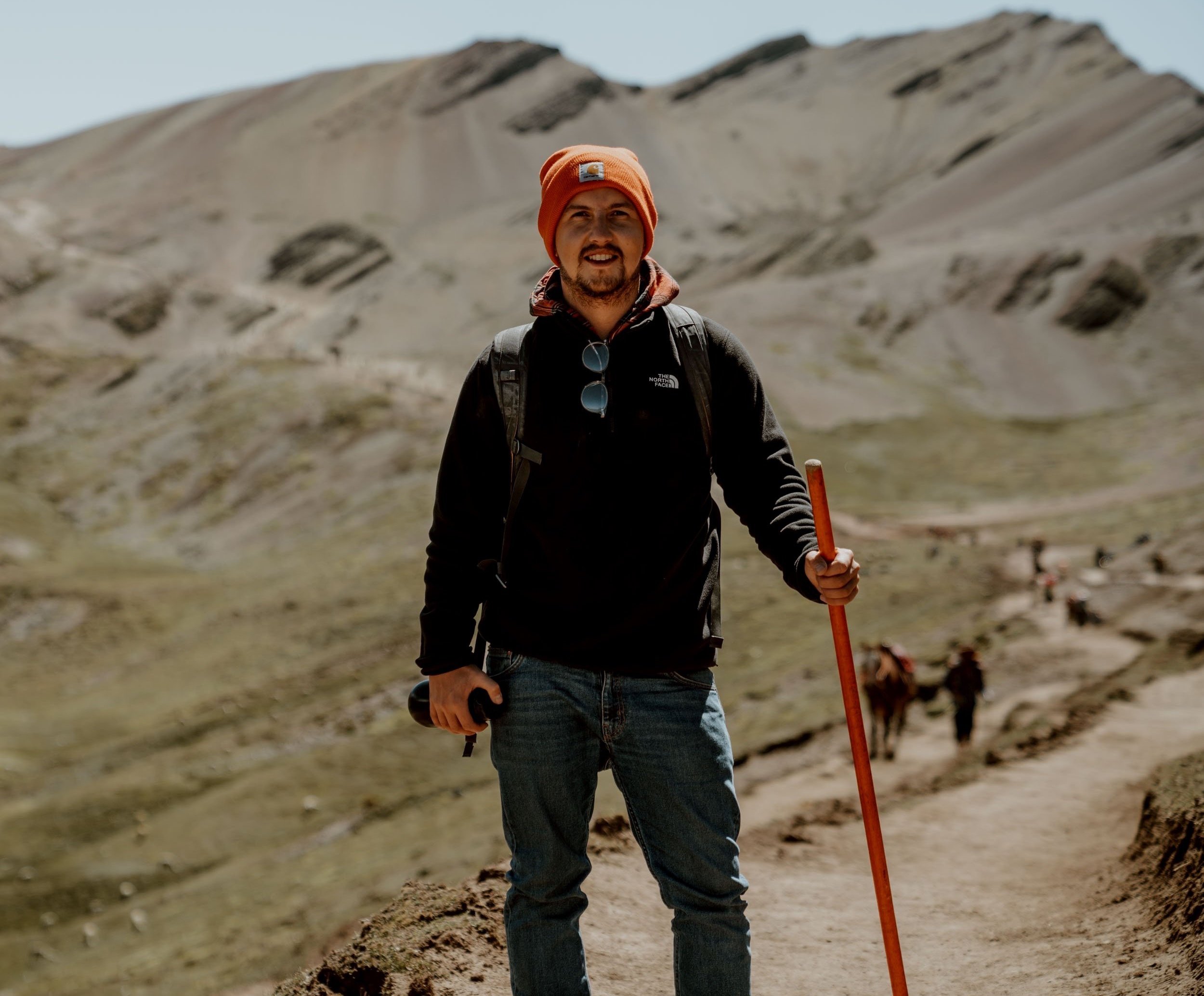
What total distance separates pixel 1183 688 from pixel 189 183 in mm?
84060

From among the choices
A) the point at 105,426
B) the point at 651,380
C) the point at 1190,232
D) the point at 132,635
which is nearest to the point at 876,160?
the point at 1190,232

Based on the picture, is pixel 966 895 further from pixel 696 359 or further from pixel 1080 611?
pixel 1080 611

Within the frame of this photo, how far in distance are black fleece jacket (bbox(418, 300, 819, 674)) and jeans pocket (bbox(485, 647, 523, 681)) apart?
3 cm

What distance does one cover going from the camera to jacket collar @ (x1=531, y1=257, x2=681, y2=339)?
3.03 meters

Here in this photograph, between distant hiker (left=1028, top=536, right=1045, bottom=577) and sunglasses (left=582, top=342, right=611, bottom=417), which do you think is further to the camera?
distant hiker (left=1028, top=536, right=1045, bottom=577)

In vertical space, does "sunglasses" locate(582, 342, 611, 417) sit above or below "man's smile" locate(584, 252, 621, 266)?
below

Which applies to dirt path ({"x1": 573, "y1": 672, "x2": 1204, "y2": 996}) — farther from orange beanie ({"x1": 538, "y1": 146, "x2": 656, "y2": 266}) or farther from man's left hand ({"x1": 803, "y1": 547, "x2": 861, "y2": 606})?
orange beanie ({"x1": 538, "y1": 146, "x2": 656, "y2": 266})

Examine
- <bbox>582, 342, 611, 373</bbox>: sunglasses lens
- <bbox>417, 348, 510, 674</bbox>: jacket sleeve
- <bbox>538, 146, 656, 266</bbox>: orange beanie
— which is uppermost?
<bbox>538, 146, 656, 266</bbox>: orange beanie

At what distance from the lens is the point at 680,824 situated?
286 cm

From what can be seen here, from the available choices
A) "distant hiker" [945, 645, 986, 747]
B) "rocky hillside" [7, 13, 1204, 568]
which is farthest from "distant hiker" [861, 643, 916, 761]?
"rocky hillside" [7, 13, 1204, 568]

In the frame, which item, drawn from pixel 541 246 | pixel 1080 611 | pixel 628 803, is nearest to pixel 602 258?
pixel 628 803

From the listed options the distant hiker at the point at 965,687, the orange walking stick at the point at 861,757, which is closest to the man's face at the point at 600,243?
the orange walking stick at the point at 861,757

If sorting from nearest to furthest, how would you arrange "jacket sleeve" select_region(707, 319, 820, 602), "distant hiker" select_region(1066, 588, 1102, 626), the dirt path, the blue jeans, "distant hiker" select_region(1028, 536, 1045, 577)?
the blue jeans < "jacket sleeve" select_region(707, 319, 820, 602) < the dirt path < "distant hiker" select_region(1066, 588, 1102, 626) < "distant hiker" select_region(1028, 536, 1045, 577)

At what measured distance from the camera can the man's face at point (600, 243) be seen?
3.00 meters
